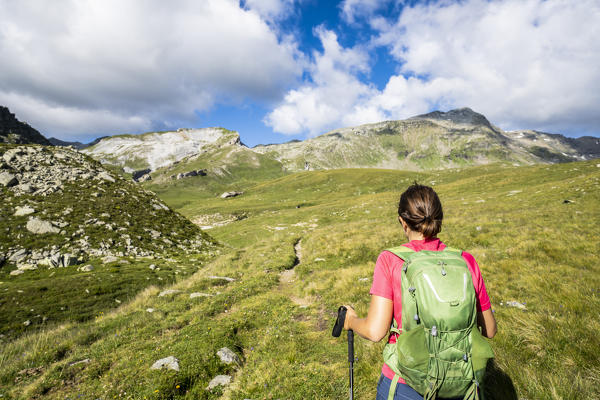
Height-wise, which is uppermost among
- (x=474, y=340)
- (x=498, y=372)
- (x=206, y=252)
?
(x=474, y=340)

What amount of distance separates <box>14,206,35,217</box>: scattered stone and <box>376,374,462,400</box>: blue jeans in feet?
87.6

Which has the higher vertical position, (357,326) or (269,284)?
(357,326)

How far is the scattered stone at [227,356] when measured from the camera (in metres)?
7.43

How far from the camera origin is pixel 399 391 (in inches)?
120

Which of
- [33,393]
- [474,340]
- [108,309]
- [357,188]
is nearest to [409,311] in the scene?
[474,340]

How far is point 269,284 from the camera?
47.4ft

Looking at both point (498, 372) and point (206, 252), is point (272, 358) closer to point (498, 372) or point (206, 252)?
point (498, 372)

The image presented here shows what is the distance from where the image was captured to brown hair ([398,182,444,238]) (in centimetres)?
328

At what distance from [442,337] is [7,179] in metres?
32.3

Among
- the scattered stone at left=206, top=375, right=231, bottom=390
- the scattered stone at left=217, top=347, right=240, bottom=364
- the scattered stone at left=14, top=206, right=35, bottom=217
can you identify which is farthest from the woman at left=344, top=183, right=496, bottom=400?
the scattered stone at left=14, top=206, right=35, bottom=217

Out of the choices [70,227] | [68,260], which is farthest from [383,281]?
[70,227]

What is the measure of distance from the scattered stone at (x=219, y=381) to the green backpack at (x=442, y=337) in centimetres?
578

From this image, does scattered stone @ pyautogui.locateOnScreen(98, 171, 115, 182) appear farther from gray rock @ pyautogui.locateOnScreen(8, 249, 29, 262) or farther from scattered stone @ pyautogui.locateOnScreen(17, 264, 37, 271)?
scattered stone @ pyautogui.locateOnScreen(17, 264, 37, 271)

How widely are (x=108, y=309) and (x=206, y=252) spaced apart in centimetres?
1348
